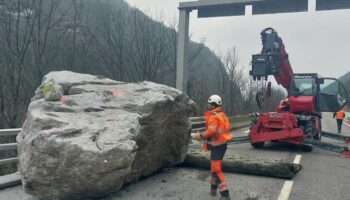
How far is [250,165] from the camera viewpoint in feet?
25.2

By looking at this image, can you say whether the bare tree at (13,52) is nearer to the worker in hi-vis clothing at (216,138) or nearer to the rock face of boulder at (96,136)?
the rock face of boulder at (96,136)

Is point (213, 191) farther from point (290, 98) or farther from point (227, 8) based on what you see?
point (227, 8)

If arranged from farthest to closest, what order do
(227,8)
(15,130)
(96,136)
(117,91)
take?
(227,8)
(117,91)
(15,130)
(96,136)

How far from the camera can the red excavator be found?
11703mm

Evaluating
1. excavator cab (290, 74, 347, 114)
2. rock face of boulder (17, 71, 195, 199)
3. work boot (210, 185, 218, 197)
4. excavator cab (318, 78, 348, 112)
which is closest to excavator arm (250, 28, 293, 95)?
excavator cab (290, 74, 347, 114)

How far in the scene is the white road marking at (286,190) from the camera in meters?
6.06

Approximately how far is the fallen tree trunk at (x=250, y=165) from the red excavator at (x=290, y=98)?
347 cm

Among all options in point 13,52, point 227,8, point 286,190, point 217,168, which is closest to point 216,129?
point 217,168

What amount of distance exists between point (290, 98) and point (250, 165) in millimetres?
5948

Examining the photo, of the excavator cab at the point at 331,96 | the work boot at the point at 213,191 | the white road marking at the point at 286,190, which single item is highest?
the excavator cab at the point at 331,96

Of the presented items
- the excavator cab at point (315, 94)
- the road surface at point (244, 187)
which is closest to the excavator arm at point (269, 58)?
the excavator cab at point (315, 94)

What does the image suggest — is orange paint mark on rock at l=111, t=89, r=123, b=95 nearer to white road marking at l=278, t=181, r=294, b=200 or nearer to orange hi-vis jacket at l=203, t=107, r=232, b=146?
orange hi-vis jacket at l=203, t=107, r=232, b=146

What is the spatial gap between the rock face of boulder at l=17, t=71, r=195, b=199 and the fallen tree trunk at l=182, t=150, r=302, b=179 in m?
0.56

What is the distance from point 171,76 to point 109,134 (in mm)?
16483
